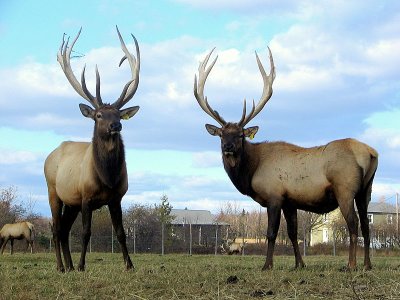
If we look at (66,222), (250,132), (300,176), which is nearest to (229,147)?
(250,132)

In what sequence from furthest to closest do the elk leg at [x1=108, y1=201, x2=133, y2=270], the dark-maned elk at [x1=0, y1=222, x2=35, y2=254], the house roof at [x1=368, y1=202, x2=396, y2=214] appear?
1. the house roof at [x1=368, y1=202, x2=396, y2=214]
2. the dark-maned elk at [x1=0, y1=222, x2=35, y2=254]
3. the elk leg at [x1=108, y1=201, x2=133, y2=270]

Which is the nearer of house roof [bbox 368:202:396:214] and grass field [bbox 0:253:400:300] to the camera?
grass field [bbox 0:253:400:300]

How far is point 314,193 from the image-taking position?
11.2 meters

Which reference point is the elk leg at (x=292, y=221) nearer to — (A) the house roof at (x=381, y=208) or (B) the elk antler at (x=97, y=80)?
(B) the elk antler at (x=97, y=80)

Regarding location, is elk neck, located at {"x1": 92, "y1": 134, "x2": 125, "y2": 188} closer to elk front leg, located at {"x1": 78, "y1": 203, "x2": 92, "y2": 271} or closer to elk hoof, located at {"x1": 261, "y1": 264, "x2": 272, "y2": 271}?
elk front leg, located at {"x1": 78, "y1": 203, "x2": 92, "y2": 271}

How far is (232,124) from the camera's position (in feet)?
41.2

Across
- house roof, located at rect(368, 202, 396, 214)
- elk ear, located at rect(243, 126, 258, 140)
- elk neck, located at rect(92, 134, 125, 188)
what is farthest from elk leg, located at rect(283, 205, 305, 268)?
house roof, located at rect(368, 202, 396, 214)

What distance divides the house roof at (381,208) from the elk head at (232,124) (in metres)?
89.1

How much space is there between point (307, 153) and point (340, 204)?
125 cm

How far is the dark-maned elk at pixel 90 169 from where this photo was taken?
10852 millimetres

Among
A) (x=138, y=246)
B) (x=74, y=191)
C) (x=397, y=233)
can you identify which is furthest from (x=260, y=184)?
(x=397, y=233)

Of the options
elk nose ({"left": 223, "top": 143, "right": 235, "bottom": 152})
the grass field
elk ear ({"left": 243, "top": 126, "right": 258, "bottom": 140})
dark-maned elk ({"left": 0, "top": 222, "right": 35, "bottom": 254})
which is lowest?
the grass field

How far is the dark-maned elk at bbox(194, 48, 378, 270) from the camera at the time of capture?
1082 centimetres

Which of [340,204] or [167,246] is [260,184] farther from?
[167,246]
